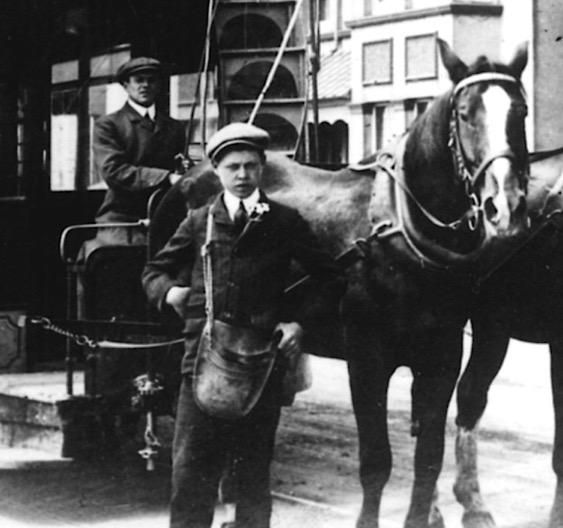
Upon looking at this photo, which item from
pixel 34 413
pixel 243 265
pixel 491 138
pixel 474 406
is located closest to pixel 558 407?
pixel 474 406

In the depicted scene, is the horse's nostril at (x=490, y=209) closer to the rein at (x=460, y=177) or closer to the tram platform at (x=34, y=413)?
the rein at (x=460, y=177)

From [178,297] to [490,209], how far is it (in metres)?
1.02

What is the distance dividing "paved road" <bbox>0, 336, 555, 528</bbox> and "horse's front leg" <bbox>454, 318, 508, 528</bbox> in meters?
0.08

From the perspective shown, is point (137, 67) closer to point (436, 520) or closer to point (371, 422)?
point (371, 422)

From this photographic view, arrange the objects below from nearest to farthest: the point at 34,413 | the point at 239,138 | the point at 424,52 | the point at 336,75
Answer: the point at 239,138 < the point at 424,52 < the point at 336,75 < the point at 34,413

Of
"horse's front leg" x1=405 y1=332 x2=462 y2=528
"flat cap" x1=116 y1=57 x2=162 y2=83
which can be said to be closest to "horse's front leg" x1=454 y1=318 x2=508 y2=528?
"horse's front leg" x1=405 y1=332 x2=462 y2=528

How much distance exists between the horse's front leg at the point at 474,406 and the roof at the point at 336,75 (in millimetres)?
1103

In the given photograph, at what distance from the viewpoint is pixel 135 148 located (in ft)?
15.8

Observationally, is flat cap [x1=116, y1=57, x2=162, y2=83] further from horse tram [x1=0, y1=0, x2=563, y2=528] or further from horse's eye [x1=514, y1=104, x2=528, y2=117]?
horse's eye [x1=514, y1=104, x2=528, y2=117]

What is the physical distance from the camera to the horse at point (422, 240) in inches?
136

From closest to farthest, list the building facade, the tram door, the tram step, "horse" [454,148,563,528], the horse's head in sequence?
the horse's head → the building facade → "horse" [454,148,563,528] → the tram step → the tram door

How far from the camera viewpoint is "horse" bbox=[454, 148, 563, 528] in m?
4.20

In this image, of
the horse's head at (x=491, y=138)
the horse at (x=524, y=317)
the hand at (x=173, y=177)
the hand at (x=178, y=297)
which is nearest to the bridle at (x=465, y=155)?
the horse's head at (x=491, y=138)

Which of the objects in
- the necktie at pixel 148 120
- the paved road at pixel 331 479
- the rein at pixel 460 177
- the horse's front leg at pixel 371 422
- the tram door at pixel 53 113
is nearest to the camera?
the rein at pixel 460 177
